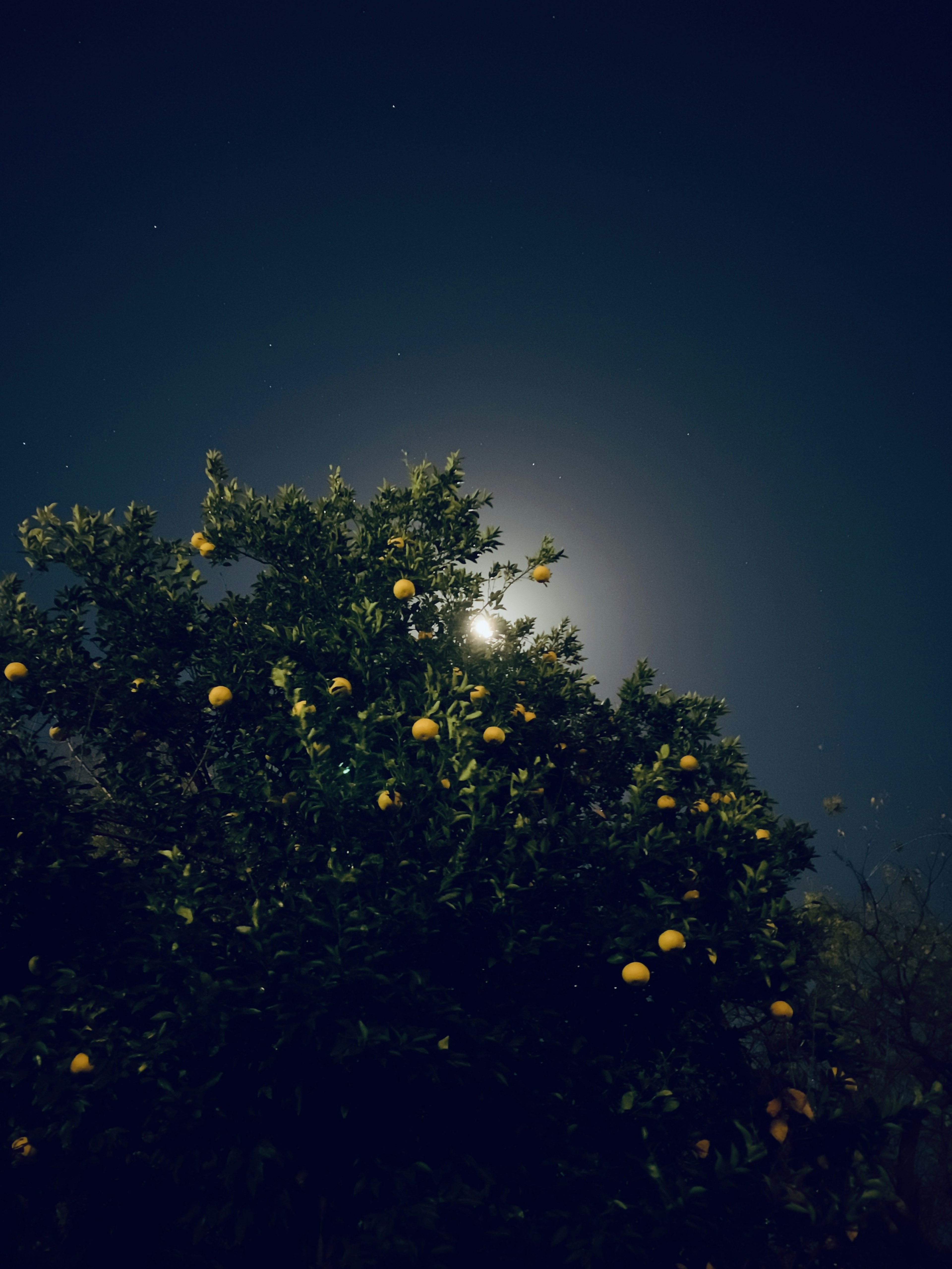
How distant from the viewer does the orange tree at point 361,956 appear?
3719mm

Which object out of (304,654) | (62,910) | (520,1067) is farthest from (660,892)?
(62,910)

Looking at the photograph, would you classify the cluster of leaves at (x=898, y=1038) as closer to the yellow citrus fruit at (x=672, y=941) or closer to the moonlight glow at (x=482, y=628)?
the yellow citrus fruit at (x=672, y=941)

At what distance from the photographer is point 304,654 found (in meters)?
5.77

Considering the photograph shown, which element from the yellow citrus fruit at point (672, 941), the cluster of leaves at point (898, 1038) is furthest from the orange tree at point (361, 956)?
the cluster of leaves at point (898, 1038)

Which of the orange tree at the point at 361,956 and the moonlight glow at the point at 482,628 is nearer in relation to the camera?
the orange tree at the point at 361,956

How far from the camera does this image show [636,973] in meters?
4.46

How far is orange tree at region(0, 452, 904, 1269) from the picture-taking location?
372 cm

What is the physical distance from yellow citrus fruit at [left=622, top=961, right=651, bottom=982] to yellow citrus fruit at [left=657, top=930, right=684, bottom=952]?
22 centimetres

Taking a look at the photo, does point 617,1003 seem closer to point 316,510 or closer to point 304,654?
point 304,654

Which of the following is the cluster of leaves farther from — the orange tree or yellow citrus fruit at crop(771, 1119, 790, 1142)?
yellow citrus fruit at crop(771, 1119, 790, 1142)

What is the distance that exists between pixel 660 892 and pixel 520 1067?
1.71 metres

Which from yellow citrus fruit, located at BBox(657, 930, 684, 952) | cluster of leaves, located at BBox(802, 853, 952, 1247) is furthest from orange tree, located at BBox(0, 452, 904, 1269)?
cluster of leaves, located at BBox(802, 853, 952, 1247)

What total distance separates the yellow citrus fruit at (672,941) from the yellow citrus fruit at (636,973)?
0.22 metres

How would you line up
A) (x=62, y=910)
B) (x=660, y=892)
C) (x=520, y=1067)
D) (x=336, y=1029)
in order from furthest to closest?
(x=660, y=892) → (x=62, y=910) → (x=520, y=1067) → (x=336, y=1029)
